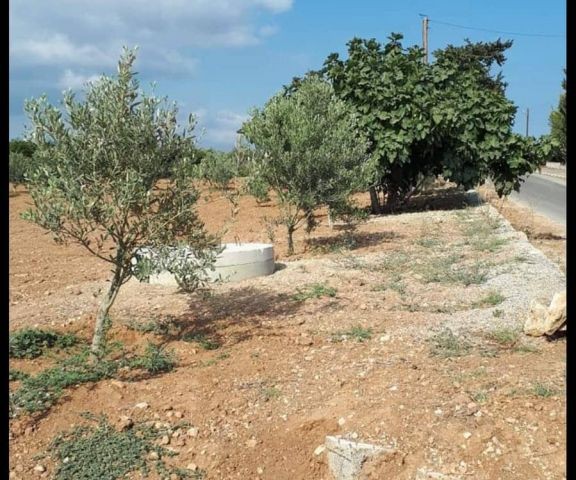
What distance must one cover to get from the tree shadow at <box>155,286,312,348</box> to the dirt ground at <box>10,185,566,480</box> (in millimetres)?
26

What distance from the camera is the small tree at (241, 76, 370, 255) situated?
10414 millimetres

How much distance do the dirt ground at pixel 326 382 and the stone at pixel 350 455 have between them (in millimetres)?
55

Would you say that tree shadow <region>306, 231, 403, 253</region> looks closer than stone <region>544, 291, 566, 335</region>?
No

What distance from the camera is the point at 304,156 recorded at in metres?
10.4

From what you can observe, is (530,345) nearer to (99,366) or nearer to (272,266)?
(99,366)

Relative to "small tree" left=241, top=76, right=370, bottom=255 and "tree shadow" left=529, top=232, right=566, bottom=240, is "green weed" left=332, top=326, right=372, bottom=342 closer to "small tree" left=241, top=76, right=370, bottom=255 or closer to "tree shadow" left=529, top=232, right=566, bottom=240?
"small tree" left=241, top=76, right=370, bottom=255

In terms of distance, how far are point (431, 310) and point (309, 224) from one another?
5.48 meters

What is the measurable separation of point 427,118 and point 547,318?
10950 millimetres

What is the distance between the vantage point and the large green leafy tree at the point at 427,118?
14969 mm

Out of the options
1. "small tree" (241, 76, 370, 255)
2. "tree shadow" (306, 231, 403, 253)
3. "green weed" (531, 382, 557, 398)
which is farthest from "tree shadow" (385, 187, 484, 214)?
"green weed" (531, 382, 557, 398)

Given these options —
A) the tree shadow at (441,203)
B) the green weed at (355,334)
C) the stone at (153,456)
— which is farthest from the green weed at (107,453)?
the tree shadow at (441,203)

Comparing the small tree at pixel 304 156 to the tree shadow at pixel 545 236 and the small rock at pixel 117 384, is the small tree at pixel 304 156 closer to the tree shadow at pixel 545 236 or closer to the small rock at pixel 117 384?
the tree shadow at pixel 545 236

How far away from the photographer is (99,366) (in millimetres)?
5000
